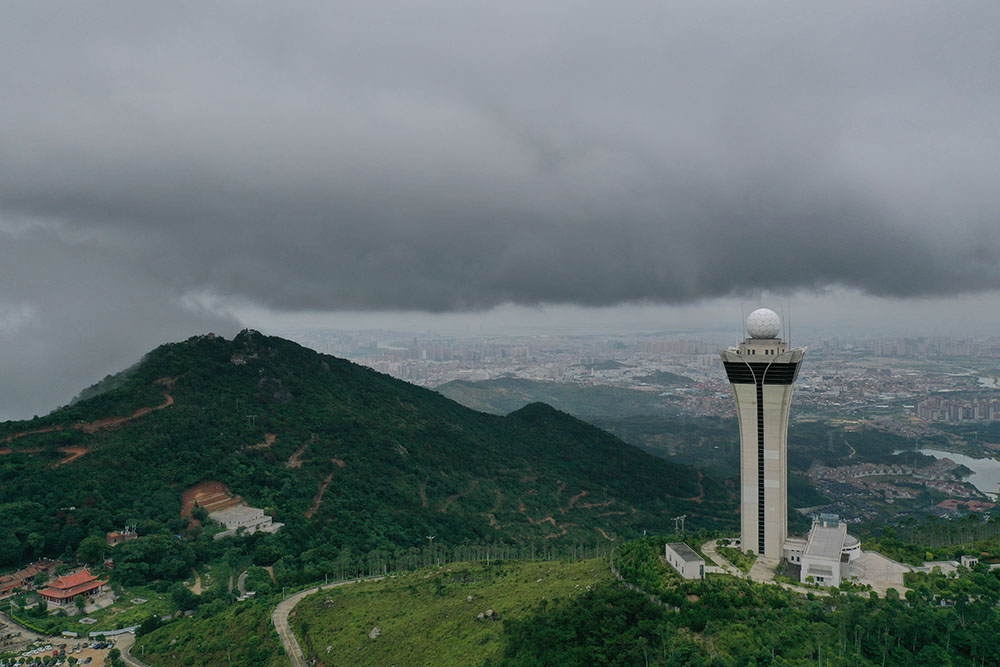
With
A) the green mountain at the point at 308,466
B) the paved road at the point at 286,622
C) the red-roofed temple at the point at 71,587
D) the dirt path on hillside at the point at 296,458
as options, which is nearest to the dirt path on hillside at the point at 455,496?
the green mountain at the point at 308,466

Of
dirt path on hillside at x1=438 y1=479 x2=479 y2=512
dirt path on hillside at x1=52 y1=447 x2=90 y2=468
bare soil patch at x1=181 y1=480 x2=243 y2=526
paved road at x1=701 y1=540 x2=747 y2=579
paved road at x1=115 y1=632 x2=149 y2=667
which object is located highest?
dirt path on hillside at x1=52 y1=447 x2=90 y2=468

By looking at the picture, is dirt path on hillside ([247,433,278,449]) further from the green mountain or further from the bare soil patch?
the bare soil patch

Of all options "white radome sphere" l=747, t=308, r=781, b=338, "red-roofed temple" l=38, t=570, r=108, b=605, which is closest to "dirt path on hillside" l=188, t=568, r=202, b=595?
"red-roofed temple" l=38, t=570, r=108, b=605

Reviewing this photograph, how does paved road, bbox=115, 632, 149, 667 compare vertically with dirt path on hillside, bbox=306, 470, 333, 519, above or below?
below

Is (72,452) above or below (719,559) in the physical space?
above

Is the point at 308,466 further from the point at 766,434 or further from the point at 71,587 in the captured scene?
the point at 766,434

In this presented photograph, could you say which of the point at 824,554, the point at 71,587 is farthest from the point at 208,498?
the point at 824,554
